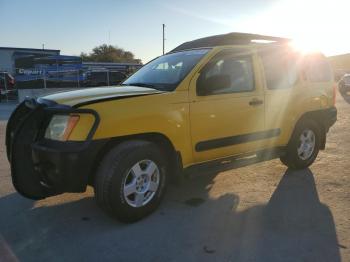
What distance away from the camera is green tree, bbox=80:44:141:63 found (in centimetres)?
7550

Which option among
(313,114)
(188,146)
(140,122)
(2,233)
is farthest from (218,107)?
(2,233)

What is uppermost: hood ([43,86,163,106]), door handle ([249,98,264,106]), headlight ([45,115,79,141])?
hood ([43,86,163,106])

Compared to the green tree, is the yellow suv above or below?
below

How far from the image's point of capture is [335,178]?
566 centimetres

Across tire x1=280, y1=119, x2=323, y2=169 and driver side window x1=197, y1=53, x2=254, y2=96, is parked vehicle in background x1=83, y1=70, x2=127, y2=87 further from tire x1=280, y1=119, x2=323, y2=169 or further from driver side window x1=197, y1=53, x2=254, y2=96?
driver side window x1=197, y1=53, x2=254, y2=96

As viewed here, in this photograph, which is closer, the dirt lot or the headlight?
the dirt lot

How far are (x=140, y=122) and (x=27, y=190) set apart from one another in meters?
1.31

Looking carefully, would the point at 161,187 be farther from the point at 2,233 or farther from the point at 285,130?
the point at 285,130

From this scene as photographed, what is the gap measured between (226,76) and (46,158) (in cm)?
211

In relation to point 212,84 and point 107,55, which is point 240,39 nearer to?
point 212,84

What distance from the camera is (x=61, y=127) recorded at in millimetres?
3891

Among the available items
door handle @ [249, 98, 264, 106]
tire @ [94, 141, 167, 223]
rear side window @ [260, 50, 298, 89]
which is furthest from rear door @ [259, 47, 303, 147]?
tire @ [94, 141, 167, 223]

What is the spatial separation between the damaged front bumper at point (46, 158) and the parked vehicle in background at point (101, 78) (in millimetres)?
20759

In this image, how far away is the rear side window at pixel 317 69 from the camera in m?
6.07
